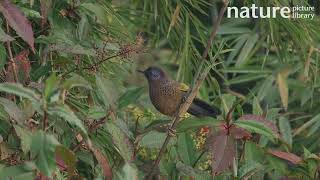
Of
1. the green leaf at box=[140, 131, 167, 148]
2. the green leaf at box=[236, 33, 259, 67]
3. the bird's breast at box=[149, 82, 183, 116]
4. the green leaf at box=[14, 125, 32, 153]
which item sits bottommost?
the green leaf at box=[236, 33, 259, 67]

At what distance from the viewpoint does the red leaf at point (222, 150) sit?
140 cm

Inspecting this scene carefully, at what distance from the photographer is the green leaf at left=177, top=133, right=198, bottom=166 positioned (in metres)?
1.55

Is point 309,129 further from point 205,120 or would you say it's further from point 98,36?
point 205,120

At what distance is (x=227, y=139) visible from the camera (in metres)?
1.40

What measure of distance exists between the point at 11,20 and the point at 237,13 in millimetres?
1329

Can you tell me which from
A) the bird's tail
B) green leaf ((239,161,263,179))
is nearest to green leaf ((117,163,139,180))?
green leaf ((239,161,263,179))

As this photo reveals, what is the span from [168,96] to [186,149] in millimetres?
748

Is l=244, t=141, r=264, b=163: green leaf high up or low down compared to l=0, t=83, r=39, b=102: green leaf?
down

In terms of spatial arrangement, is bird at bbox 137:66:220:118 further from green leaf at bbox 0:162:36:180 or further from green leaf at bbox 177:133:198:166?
green leaf at bbox 0:162:36:180

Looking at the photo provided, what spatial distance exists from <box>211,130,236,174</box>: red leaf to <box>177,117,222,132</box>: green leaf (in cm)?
3

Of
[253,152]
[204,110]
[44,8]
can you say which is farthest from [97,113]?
[204,110]

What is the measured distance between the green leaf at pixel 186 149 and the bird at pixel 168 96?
1.56 feet

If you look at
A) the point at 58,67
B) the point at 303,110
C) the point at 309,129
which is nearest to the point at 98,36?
the point at 58,67

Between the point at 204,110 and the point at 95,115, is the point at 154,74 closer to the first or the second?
the point at 204,110
